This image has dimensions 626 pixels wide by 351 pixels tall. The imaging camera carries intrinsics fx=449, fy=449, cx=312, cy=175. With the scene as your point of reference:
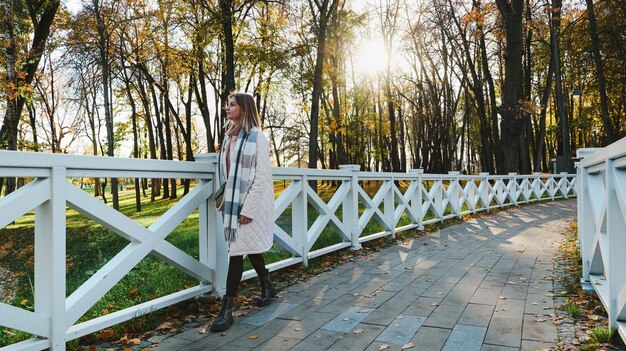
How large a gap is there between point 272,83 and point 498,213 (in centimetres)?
1130

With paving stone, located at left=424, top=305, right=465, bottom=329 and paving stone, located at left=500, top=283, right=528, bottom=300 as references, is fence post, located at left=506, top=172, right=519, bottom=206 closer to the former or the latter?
paving stone, located at left=500, top=283, right=528, bottom=300

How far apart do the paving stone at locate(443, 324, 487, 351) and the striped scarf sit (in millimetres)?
1734

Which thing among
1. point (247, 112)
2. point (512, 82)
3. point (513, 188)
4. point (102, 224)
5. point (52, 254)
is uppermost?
point (512, 82)

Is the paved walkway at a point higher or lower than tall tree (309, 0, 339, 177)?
lower

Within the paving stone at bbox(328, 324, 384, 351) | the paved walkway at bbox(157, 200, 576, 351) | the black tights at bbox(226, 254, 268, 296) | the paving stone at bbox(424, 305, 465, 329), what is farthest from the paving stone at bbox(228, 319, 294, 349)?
the paving stone at bbox(424, 305, 465, 329)

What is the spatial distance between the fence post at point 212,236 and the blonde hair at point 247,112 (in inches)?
23.6

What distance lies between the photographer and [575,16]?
68.8ft

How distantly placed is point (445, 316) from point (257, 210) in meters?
1.71

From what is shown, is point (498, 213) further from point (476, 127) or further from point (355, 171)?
point (476, 127)

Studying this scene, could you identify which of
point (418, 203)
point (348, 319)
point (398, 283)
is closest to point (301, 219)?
point (398, 283)

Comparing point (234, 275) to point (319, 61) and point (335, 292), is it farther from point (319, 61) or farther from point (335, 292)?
point (319, 61)

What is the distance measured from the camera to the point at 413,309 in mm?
3758

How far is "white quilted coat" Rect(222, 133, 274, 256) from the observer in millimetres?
3496

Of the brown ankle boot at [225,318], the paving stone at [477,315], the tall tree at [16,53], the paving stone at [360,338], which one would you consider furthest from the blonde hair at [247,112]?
the tall tree at [16,53]
